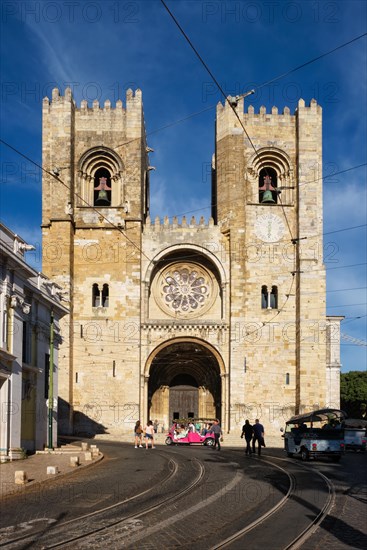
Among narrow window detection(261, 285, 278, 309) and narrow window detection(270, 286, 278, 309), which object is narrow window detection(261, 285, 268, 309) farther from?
narrow window detection(270, 286, 278, 309)

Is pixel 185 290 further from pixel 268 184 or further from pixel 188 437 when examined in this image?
pixel 188 437

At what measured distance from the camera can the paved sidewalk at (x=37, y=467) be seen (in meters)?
13.8

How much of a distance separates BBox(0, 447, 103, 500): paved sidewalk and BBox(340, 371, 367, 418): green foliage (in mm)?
46108

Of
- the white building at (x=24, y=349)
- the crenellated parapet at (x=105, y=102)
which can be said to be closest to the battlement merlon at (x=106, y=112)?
the crenellated parapet at (x=105, y=102)

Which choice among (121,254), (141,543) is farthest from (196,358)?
(141,543)

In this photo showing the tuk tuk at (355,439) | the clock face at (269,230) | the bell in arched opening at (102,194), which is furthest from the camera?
the bell in arched opening at (102,194)

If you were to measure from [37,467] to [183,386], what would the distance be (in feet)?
78.6

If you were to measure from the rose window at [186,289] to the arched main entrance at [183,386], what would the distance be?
246 cm

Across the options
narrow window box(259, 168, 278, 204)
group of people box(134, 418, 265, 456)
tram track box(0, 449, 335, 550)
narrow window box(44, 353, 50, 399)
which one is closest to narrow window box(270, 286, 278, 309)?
narrow window box(259, 168, 278, 204)

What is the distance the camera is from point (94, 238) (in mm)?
38812

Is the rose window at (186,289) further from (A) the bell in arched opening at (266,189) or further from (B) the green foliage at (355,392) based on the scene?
(B) the green foliage at (355,392)

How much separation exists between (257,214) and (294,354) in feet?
26.0

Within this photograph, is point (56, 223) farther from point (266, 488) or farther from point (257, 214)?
point (266, 488)

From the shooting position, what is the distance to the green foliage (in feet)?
217
